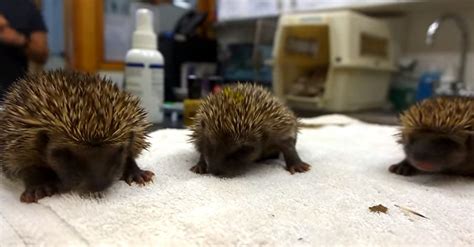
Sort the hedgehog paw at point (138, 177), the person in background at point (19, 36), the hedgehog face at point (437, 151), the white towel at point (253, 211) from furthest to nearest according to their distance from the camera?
the person in background at point (19, 36) < the hedgehog face at point (437, 151) < the hedgehog paw at point (138, 177) < the white towel at point (253, 211)

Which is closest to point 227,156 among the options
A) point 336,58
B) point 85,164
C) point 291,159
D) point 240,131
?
point 240,131

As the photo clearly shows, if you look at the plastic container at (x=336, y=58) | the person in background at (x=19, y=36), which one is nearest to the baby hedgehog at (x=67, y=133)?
the person in background at (x=19, y=36)

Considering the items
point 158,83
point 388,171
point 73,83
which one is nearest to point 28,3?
point 158,83

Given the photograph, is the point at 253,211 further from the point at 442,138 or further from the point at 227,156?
the point at 442,138

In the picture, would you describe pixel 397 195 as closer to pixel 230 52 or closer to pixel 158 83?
pixel 158 83

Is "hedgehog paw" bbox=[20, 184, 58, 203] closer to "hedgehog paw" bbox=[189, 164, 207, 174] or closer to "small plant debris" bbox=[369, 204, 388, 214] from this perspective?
"hedgehog paw" bbox=[189, 164, 207, 174]

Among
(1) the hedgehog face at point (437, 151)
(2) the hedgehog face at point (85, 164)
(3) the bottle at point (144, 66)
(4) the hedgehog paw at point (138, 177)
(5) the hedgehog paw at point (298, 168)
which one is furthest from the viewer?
(3) the bottle at point (144, 66)

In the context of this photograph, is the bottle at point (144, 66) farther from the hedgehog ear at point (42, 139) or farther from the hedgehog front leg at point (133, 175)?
the hedgehog ear at point (42, 139)
